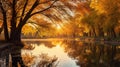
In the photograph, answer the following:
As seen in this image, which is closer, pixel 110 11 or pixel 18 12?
pixel 18 12

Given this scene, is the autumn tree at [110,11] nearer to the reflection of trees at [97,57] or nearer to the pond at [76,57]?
the pond at [76,57]

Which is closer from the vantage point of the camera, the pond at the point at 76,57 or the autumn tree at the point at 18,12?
the pond at the point at 76,57

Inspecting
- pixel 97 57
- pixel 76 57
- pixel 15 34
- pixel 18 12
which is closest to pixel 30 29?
pixel 18 12

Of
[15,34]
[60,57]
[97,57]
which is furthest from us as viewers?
[15,34]

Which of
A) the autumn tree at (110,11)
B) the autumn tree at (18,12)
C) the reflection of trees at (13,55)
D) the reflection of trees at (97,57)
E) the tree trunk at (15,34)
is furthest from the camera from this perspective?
the autumn tree at (110,11)

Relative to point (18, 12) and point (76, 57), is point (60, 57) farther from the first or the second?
point (18, 12)

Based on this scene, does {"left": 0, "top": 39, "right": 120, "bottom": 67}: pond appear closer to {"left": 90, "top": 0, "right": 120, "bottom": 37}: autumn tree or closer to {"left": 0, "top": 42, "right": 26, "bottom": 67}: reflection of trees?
{"left": 0, "top": 42, "right": 26, "bottom": 67}: reflection of trees

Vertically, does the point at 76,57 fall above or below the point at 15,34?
below

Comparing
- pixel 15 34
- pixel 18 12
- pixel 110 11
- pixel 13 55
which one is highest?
pixel 110 11

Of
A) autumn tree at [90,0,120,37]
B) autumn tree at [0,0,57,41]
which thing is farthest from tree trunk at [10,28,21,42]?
autumn tree at [90,0,120,37]

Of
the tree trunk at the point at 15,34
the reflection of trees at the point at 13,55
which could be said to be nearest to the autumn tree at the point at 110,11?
the tree trunk at the point at 15,34

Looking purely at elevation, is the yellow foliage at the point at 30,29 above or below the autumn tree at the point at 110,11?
below

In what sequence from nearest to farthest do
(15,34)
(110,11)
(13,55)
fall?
1. (13,55)
2. (15,34)
3. (110,11)

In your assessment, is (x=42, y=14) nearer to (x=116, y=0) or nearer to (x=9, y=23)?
(x=9, y=23)
